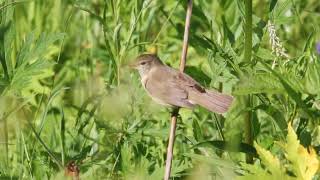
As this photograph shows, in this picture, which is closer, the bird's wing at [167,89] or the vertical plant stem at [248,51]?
the bird's wing at [167,89]

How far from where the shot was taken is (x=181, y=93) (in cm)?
267

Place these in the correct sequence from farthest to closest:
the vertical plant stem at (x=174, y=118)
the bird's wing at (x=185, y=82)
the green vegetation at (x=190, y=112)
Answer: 1. the bird's wing at (x=185, y=82)
2. the vertical plant stem at (x=174, y=118)
3. the green vegetation at (x=190, y=112)

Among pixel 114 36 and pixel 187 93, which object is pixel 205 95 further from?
pixel 114 36

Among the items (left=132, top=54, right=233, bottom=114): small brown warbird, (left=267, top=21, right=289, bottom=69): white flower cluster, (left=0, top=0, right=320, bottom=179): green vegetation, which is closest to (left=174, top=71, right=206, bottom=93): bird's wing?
(left=132, top=54, right=233, bottom=114): small brown warbird

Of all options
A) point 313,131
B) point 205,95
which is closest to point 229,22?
point 313,131

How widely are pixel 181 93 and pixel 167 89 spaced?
0.05m

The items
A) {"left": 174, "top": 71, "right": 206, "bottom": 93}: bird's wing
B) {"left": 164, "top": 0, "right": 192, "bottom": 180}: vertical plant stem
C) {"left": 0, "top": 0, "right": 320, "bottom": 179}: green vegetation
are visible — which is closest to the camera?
{"left": 0, "top": 0, "right": 320, "bottom": 179}: green vegetation

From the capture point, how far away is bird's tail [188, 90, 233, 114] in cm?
262

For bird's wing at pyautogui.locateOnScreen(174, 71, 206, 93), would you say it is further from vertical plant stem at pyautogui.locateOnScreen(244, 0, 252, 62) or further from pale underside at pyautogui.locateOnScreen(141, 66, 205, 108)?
vertical plant stem at pyautogui.locateOnScreen(244, 0, 252, 62)

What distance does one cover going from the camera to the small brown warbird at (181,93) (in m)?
2.64

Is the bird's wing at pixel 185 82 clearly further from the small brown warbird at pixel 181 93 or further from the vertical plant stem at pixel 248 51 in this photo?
the vertical plant stem at pixel 248 51

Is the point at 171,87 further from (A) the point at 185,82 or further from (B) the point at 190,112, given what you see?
(B) the point at 190,112

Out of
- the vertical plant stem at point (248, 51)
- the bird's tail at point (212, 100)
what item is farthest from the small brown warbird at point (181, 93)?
the vertical plant stem at point (248, 51)

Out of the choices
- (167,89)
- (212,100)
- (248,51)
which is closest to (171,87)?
(167,89)
